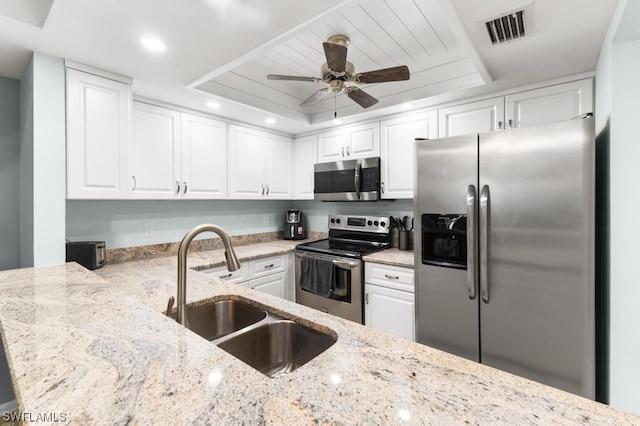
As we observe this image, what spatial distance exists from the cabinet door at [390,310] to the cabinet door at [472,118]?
141 centimetres

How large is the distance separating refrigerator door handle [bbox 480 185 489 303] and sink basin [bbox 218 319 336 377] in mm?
1207

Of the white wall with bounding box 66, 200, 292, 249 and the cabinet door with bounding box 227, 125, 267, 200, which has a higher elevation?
the cabinet door with bounding box 227, 125, 267, 200

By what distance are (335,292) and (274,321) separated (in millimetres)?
1600

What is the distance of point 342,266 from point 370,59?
68.1 inches

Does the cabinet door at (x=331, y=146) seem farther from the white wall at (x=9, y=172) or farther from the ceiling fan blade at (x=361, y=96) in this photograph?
the white wall at (x=9, y=172)

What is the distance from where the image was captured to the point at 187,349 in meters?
0.81

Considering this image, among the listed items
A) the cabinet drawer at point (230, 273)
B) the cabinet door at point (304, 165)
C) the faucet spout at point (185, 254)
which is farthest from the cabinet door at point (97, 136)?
the cabinet door at point (304, 165)

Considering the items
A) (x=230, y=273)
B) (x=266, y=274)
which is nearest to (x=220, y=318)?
(x=230, y=273)

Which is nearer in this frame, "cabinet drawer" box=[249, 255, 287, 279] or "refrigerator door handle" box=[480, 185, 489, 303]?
"refrigerator door handle" box=[480, 185, 489, 303]

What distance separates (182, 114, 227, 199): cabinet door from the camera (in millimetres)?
2658

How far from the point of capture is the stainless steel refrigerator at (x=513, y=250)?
1.55m

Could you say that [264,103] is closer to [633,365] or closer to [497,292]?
[497,292]

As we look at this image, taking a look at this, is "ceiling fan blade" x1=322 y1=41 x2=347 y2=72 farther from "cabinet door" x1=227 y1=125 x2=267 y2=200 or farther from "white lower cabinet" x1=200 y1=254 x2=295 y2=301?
"white lower cabinet" x1=200 y1=254 x2=295 y2=301

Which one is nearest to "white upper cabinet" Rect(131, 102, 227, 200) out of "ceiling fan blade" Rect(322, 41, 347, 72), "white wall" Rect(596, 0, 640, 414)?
"ceiling fan blade" Rect(322, 41, 347, 72)
